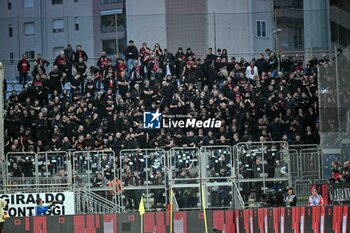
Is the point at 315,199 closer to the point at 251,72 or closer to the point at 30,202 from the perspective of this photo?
the point at 30,202

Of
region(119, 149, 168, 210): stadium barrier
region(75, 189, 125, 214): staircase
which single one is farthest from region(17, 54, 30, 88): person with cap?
region(75, 189, 125, 214): staircase

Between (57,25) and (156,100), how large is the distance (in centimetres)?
1065

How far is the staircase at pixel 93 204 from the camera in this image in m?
37.6

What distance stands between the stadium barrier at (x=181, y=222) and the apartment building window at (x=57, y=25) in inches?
743

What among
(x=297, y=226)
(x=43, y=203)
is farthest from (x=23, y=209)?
(x=297, y=226)

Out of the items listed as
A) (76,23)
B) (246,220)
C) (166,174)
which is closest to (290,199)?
(246,220)

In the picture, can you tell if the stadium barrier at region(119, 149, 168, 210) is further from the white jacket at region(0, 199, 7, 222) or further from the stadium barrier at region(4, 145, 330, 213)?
the white jacket at region(0, 199, 7, 222)

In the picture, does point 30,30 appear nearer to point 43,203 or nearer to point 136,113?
point 136,113

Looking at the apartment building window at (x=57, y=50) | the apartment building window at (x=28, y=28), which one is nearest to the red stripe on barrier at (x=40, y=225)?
the apartment building window at (x=28, y=28)

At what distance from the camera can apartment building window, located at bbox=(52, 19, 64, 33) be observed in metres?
52.2

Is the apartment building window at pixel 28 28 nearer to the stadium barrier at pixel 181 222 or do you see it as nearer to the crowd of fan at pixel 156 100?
the crowd of fan at pixel 156 100

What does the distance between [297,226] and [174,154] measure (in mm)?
7085

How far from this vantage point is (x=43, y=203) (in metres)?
36.8

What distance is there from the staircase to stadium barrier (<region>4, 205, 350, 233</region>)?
9.20 ft
